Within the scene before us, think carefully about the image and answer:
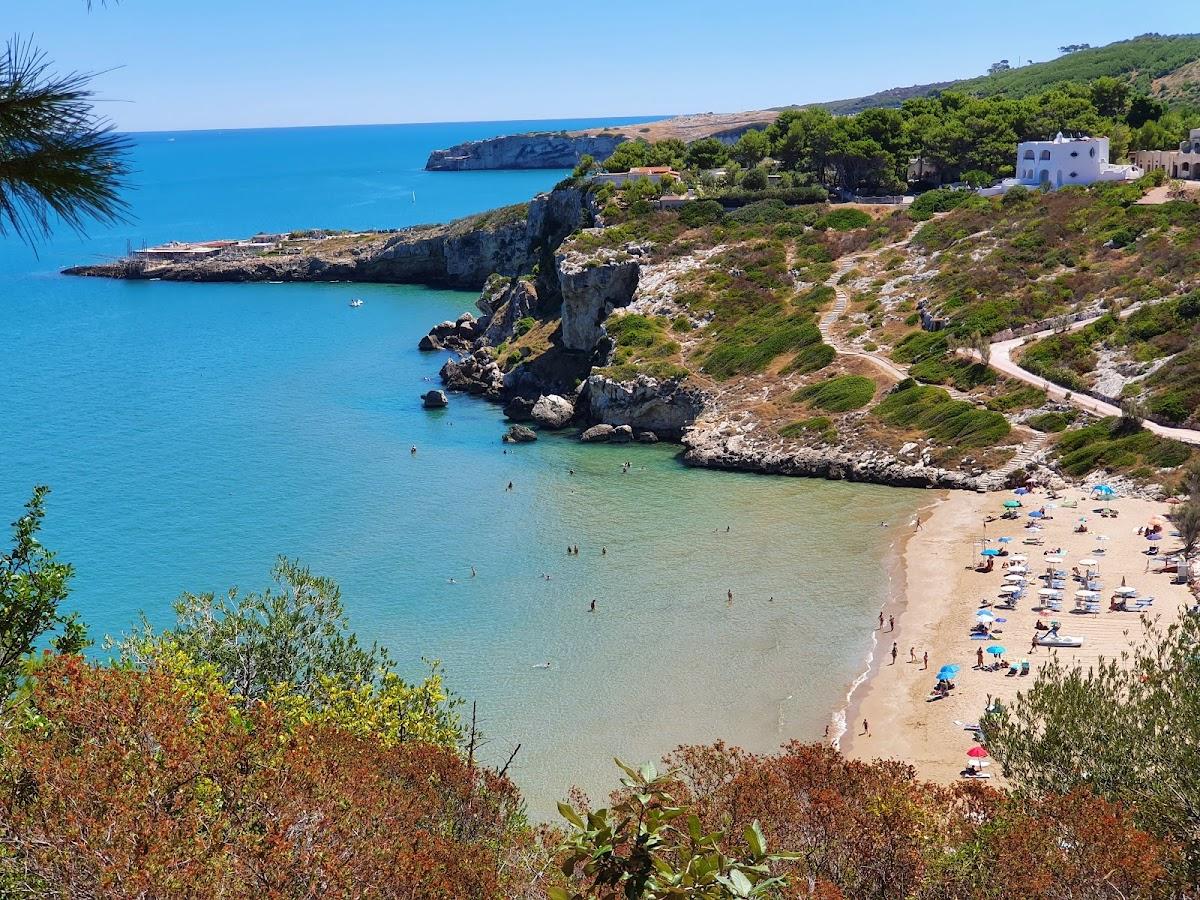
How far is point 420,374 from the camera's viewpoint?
76688 millimetres

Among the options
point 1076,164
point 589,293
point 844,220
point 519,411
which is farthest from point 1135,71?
point 519,411

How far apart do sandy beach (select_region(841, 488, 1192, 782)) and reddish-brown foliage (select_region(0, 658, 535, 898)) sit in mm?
17103

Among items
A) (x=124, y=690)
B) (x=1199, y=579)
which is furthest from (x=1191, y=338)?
(x=124, y=690)

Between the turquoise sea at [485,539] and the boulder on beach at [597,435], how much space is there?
1.15m

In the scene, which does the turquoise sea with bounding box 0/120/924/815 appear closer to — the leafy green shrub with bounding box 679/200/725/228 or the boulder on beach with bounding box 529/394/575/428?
the boulder on beach with bounding box 529/394/575/428

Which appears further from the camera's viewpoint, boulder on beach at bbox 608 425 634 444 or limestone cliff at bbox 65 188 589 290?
limestone cliff at bbox 65 188 589 290

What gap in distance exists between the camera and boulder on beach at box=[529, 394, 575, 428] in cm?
6228

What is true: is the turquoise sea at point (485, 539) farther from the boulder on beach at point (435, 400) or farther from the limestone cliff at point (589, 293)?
the limestone cliff at point (589, 293)

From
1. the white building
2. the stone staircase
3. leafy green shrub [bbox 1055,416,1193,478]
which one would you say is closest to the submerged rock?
the stone staircase

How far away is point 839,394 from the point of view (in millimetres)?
56500

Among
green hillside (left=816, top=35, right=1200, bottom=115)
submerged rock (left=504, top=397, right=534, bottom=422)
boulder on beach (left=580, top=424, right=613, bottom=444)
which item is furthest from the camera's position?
green hillside (left=816, top=35, right=1200, bottom=115)

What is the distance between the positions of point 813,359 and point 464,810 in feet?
155

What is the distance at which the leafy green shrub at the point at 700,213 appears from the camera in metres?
76.2

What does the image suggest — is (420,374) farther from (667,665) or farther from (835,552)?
(667,665)
